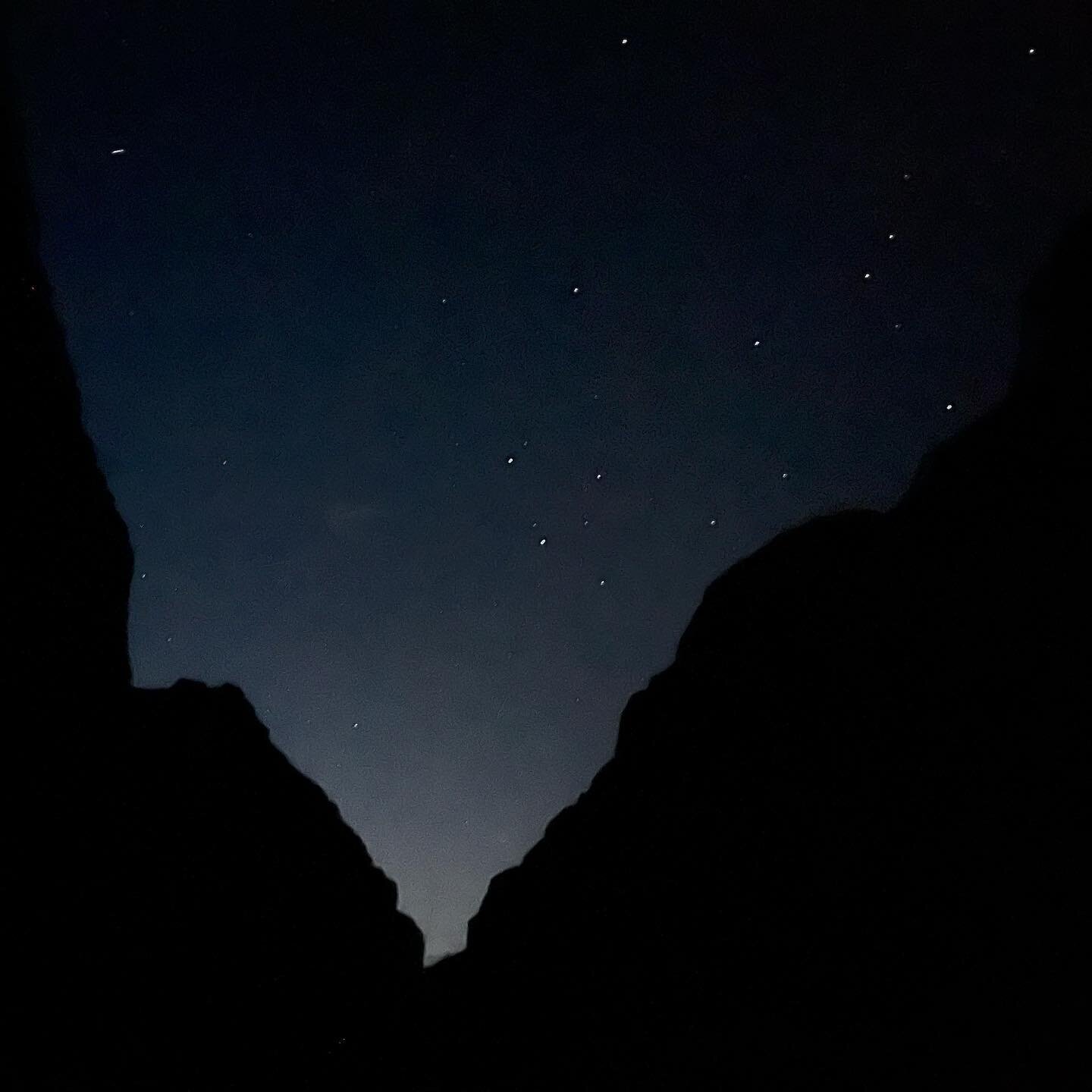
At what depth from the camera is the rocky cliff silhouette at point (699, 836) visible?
35.2 ft

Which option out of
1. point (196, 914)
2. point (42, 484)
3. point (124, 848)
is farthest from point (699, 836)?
point (42, 484)

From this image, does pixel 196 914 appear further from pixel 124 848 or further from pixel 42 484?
pixel 42 484

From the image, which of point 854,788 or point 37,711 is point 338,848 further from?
point 854,788

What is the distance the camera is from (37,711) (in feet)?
34.0

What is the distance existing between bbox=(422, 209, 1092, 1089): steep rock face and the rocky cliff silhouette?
0.19 ft

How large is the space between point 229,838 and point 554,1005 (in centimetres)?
938

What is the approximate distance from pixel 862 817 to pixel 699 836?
465cm

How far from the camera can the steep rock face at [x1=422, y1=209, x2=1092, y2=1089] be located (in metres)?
11.5

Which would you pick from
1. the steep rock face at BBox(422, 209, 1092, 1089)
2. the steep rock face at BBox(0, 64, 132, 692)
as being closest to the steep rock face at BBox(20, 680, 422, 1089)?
the steep rock face at BBox(0, 64, 132, 692)

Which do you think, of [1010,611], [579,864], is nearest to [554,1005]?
[579,864]

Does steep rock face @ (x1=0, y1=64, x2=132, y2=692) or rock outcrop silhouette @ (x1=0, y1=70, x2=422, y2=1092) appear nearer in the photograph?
steep rock face @ (x1=0, y1=64, x2=132, y2=692)

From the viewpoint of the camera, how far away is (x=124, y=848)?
13.3 m

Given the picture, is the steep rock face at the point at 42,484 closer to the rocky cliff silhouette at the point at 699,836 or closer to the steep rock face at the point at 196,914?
the rocky cliff silhouette at the point at 699,836

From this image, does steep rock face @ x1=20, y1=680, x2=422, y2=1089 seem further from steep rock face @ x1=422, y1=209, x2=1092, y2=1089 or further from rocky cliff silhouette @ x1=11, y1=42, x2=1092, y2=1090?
steep rock face @ x1=422, y1=209, x2=1092, y2=1089
